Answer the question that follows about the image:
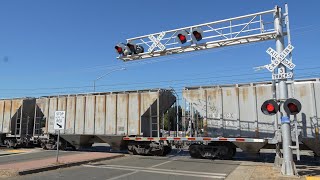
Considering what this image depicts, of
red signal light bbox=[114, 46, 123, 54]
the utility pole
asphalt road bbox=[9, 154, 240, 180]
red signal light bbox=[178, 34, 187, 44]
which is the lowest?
asphalt road bbox=[9, 154, 240, 180]

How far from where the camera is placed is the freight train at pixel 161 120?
15344 millimetres

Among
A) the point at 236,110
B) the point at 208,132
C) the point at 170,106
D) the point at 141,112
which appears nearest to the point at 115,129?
the point at 141,112

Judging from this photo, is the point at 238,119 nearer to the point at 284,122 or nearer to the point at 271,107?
the point at 284,122

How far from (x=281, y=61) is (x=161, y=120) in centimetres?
953

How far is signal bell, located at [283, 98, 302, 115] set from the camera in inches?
419

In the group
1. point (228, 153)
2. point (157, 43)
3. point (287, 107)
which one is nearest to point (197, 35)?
point (157, 43)

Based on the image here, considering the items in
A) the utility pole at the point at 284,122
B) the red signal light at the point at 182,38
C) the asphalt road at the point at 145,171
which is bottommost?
the asphalt road at the point at 145,171

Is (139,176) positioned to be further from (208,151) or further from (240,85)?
(240,85)

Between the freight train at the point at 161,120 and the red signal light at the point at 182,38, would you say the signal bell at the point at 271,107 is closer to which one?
the freight train at the point at 161,120

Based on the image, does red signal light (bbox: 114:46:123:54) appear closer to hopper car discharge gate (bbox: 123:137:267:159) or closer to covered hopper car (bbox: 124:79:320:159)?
covered hopper car (bbox: 124:79:320:159)

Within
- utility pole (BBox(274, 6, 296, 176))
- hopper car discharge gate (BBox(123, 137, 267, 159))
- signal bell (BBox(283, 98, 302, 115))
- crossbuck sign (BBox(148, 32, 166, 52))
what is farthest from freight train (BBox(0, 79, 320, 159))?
crossbuck sign (BBox(148, 32, 166, 52))

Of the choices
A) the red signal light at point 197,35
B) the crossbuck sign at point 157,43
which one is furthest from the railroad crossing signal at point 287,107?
the crossbuck sign at point 157,43

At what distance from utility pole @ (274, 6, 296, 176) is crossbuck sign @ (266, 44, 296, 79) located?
188 millimetres

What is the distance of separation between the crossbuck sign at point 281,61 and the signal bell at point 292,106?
1.27 metres
